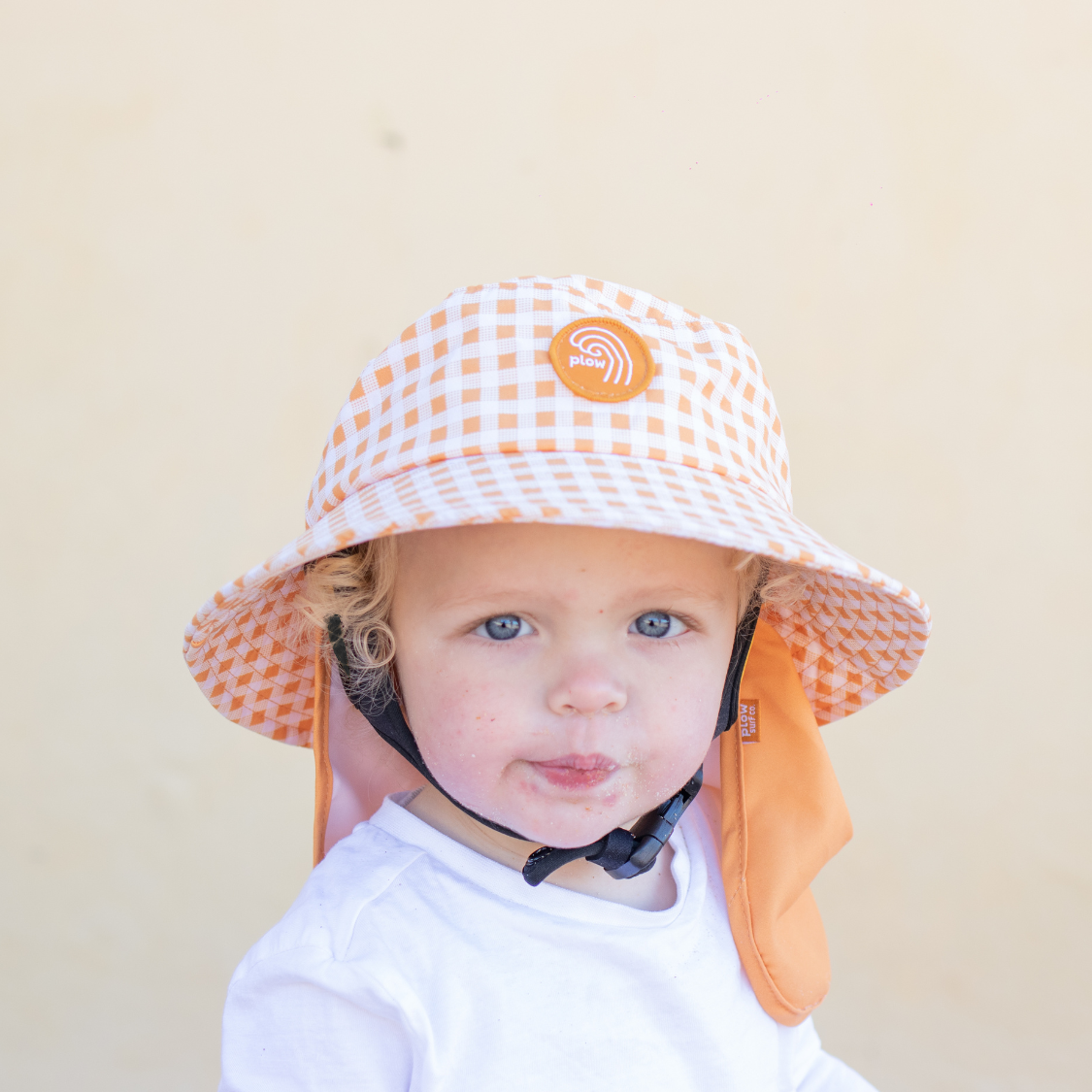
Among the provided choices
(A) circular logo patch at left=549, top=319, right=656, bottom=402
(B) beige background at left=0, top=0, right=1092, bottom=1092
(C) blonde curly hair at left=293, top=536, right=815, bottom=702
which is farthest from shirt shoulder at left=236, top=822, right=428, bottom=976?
(B) beige background at left=0, top=0, right=1092, bottom=1092

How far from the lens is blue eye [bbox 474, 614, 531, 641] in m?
0.76

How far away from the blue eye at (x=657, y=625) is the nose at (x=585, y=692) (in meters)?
0.06

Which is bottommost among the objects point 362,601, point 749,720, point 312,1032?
point 312,1032

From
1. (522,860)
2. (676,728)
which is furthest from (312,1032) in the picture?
(676,728)

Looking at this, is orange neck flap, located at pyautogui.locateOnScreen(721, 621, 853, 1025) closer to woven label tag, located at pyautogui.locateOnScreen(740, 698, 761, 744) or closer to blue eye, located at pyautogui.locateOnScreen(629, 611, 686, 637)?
woven label tag, located at pyautogui.locateOnScreen(740, 698, 761, 744)

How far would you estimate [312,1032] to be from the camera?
0.73 meters

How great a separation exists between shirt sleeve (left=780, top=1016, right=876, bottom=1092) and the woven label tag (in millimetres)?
233

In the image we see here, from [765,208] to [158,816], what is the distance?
3.80 ft

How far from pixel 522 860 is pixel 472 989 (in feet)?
0.35

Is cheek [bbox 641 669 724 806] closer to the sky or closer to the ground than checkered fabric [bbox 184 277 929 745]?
closer to the ground

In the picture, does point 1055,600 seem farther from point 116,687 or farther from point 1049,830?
point 116,687

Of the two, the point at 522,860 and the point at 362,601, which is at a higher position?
the point at 362,601

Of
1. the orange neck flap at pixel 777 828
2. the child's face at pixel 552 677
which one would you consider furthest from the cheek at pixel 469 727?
the orange neck flap at pixel 777 828

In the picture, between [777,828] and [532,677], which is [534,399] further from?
[777,828]
